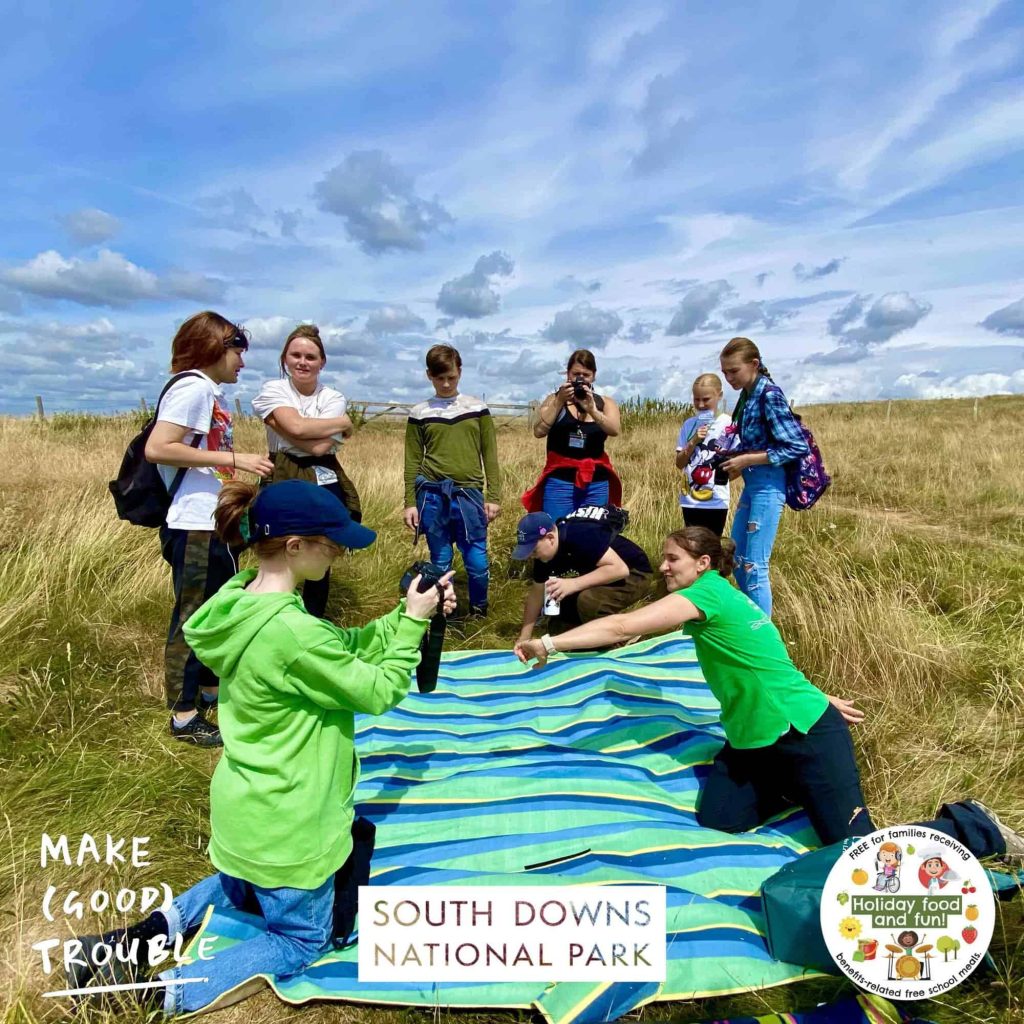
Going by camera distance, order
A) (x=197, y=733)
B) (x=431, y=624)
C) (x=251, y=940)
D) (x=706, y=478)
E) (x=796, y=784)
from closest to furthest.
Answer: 1. (x=251, y=940)
2. (x=431, y=624)
3. (x=796, y=784)
4. (x=197, y=733)
5. (x=706, y=478)

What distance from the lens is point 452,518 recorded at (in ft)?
14.3

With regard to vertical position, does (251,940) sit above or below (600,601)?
below

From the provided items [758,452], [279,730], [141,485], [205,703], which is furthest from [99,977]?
[758,452]

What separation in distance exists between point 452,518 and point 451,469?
0.34 metres

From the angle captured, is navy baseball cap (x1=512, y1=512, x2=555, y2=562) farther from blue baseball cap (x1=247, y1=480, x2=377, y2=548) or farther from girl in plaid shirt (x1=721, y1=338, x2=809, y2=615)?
blue baseball cap (x1=247, y1=480, x2=377, y2=548)

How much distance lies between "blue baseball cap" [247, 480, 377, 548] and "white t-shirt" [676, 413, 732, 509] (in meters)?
3.14

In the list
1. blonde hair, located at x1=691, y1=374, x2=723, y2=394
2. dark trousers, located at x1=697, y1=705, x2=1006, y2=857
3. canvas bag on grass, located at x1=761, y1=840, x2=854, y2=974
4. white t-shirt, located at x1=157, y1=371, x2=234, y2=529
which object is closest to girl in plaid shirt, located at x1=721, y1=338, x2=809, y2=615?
blonde hair, located at x1=691, y1=374, x2=723, y2=394

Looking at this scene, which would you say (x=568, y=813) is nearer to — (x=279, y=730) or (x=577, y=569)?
(x=279, y=730)

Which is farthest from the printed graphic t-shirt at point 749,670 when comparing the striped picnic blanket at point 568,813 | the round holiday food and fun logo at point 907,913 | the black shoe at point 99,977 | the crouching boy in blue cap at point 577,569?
the black shoe at point 99,977

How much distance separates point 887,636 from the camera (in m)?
3.52

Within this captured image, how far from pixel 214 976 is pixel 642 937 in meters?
1.17

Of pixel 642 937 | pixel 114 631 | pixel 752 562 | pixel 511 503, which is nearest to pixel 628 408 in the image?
pixel 511 503

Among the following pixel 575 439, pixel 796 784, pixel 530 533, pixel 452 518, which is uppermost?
pixel 575 439

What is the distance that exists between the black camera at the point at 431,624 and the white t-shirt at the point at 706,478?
2.78m
